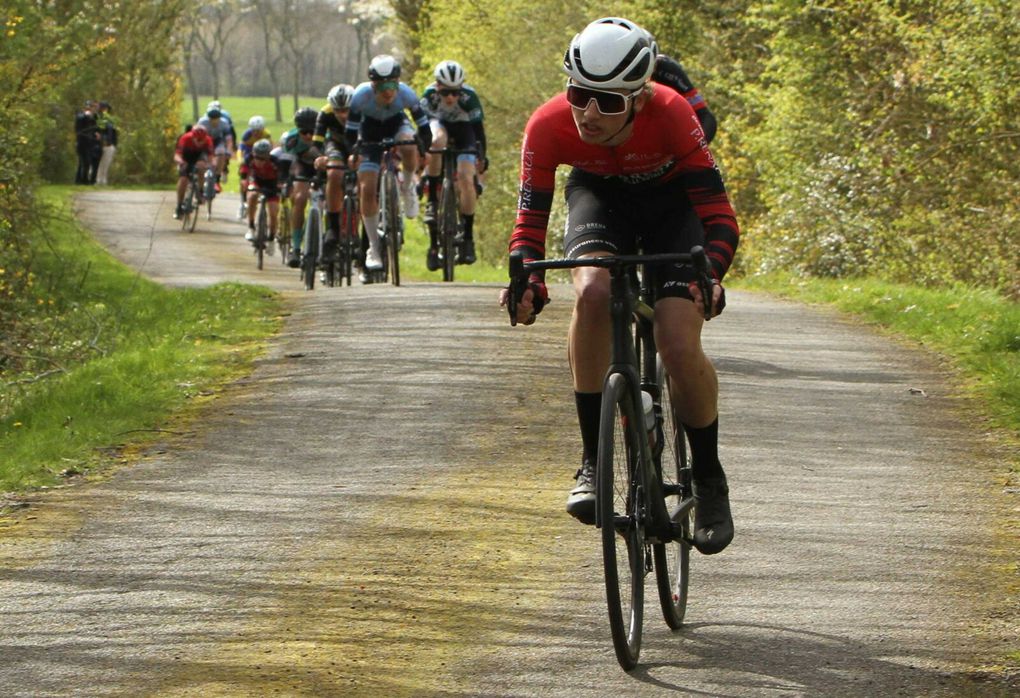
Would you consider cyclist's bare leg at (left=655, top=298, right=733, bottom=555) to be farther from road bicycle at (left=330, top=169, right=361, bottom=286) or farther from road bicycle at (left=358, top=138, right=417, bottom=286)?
road bicycle at (left=330, top=169, right=361, bottom=286)

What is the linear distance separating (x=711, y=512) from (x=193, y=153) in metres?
28.1

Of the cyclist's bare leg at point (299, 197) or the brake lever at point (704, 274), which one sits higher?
the brake lever at point (704, 274)

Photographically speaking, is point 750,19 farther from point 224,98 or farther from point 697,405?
point 224,98

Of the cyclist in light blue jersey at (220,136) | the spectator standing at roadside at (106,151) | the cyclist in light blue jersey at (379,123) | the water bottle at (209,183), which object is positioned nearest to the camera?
the cyclist in light blue jersey at (379,123)

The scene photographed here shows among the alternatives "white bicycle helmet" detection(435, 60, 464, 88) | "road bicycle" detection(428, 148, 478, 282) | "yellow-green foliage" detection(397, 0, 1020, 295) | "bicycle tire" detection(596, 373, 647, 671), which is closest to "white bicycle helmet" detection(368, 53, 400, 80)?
"white bicycle helmet" detection(435, 60, 464, 88)

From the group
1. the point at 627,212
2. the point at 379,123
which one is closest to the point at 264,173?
the point at 379,123

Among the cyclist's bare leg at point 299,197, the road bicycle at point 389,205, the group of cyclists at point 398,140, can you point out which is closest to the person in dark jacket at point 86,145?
the cyclist's bare leg at point 299,197

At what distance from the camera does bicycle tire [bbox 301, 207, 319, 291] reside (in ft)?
60.1

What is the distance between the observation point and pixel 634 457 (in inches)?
206

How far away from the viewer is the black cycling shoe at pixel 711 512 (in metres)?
5.64

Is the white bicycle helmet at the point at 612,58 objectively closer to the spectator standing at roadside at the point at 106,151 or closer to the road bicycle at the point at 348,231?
the road bicycle at the point at 348,231

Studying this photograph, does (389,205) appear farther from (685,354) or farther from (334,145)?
(685,354)

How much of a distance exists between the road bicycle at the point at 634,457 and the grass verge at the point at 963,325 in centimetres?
329

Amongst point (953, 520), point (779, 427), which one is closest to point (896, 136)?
point (779, 427)
